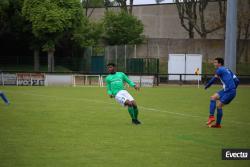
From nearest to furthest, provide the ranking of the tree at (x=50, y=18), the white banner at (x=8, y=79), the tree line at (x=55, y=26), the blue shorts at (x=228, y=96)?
the blue shorts at (x=228, y=96) < the white banner at (x=8, y=79) < the tree at (x=50, y=18) < the tree line at (x=55, y=26)

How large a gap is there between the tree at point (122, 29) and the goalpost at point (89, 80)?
53.6 ft

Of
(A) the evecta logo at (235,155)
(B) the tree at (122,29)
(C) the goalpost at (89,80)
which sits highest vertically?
(B) the tree at (122,29)

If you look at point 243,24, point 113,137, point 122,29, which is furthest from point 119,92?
point 122,29

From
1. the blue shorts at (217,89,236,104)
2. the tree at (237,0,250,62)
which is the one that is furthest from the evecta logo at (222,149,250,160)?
the tree at (237,0,250,62)

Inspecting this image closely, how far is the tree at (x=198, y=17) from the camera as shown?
6775cm

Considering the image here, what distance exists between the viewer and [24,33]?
63.3 m

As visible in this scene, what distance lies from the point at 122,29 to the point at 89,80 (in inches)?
717

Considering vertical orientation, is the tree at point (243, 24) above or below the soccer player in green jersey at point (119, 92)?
above

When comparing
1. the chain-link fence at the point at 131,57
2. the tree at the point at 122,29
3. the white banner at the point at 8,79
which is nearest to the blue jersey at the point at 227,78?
the white banner at the point at 8,79

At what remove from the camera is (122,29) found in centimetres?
6994

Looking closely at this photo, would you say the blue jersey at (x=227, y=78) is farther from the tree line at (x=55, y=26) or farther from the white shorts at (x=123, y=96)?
the tree line at (x=55, y=26)

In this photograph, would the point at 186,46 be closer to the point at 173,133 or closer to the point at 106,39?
the point at 106,39

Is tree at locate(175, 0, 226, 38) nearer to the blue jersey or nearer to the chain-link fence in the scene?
the chain-link fence

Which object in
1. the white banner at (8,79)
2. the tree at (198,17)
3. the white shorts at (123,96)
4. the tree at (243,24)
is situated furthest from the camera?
the tree at (198,17)
